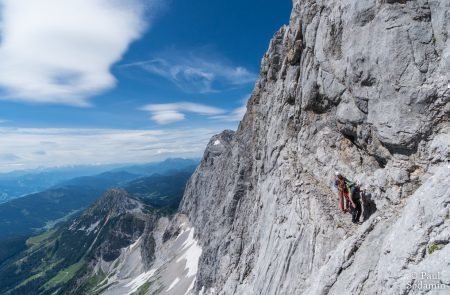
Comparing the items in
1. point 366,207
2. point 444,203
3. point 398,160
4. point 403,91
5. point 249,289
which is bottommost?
point 249,289

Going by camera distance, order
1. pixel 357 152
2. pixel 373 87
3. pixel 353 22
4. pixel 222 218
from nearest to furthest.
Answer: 1. pixel 373 87
2. pixel 353 22
3. pixel 357 152
4. pixel 222 218

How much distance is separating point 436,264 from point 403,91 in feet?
40.4

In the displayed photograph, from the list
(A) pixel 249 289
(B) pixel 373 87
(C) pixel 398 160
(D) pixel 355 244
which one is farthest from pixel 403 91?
(A) pixel 249 289

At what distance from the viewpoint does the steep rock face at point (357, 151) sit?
17.6 m

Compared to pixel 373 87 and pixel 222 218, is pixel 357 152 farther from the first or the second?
pixel 222 218

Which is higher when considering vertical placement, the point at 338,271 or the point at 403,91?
the point at 403,91

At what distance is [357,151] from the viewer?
29.5 m

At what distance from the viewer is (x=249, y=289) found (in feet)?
136

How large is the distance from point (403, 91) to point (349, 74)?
644 cm

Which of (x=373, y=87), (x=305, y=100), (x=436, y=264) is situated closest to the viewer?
(x=436, y=264)

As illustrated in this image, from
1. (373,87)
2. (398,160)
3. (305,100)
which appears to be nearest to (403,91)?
(373,87)

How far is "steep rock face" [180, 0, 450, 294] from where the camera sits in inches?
691

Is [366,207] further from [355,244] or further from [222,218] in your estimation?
[222,218]

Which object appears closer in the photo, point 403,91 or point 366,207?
point 403,91
